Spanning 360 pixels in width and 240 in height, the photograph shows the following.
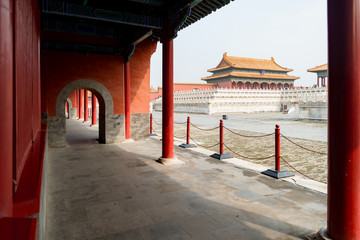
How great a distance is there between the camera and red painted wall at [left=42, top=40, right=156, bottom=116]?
8570 mm

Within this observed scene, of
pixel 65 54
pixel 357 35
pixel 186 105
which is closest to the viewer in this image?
pixel 357 35

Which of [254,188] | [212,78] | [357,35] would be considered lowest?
[254,188]

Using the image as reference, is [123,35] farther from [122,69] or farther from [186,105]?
[186,105]

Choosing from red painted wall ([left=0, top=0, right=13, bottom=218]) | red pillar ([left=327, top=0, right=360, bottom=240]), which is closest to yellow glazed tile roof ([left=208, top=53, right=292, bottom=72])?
red pillar ([left=327, top=0, right=360, bottom=240])

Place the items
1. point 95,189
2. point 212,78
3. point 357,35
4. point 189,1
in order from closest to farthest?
point 357,35 < point 95,189 < point 189,1 < point 212,78

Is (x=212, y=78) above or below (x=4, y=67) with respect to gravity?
above

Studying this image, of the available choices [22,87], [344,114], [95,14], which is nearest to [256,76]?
[95,14]

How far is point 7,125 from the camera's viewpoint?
1093 mm

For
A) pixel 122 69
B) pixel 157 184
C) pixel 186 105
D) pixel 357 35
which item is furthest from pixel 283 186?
pixel 186 105

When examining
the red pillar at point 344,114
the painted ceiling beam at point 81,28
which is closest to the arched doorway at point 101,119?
the painted ceiling beam at point 81,28

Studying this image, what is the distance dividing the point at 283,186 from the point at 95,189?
132 inches

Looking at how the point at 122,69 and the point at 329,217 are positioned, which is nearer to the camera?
the point at 329,217

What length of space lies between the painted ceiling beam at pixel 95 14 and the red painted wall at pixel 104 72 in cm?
285

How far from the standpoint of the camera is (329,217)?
2.81 meters
